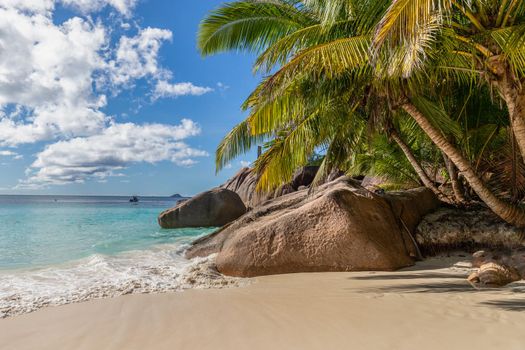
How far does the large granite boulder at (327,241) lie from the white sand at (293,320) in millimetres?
1110

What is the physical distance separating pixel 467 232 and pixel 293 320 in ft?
18.3

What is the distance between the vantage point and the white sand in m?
2.84

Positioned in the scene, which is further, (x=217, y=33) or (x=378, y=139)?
(x=378, y=139)

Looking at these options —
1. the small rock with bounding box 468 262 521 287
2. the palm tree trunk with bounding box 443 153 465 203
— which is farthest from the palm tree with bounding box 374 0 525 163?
the palm tree trunk with bounding box 443 153 465 203

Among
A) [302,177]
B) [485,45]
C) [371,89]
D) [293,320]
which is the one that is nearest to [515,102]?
[485,45]

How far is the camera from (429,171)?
39.9 ft

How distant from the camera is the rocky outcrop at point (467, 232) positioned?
6770 millimetres

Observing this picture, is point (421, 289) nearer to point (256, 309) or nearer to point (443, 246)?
point (256, 309)

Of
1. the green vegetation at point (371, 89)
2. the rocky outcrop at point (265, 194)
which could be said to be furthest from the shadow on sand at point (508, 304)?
the rocky outcrop at point (265, 194)

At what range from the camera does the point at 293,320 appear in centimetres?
334

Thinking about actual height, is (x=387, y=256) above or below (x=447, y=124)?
below

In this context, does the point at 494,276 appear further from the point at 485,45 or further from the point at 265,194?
the point at 265,194

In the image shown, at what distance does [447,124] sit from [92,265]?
25.8ft

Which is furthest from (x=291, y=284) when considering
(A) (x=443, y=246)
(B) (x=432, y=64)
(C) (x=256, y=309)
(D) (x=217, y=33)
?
(D) (x=217, y=33)
